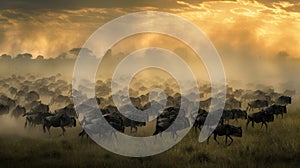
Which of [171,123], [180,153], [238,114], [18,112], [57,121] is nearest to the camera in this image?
[180,153]

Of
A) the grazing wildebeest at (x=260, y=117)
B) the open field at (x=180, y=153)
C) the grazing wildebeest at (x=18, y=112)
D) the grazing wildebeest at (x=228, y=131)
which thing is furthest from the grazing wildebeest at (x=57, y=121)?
the grazing wildebeest at (x=260, y=117)

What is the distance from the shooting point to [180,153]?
22484 mm

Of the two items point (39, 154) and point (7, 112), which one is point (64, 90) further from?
point (39, 154)

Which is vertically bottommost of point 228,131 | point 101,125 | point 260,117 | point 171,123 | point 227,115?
point 228,131

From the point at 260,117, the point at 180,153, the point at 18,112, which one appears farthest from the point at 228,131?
the point at 18,112

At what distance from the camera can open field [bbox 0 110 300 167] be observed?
20609 millimetres

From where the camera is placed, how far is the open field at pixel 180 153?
67.6ft

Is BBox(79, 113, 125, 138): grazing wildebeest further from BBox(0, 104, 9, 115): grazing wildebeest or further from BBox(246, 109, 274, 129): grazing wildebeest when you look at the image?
BBox(0, 104, 9, 115): grazing wildebeest

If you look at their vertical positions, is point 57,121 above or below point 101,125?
above

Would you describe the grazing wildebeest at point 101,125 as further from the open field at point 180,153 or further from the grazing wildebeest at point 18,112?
the grazing wildebeest at point 18,112

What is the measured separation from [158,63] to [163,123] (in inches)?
5004

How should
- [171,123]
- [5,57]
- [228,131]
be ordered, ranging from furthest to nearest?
[5,57], [171,123], [228,131]

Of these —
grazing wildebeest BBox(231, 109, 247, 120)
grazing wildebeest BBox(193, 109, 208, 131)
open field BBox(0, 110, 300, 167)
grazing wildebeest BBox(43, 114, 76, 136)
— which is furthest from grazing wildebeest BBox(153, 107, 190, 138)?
grazing wildebeest BBox(43, 114, 76, 136)

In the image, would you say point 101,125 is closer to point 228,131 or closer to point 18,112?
point 228,131
